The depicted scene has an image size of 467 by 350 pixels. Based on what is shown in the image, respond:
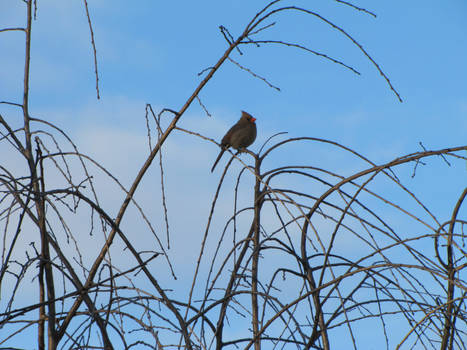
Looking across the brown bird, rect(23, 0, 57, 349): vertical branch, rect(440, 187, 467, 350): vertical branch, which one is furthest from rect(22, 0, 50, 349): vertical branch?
the brown bird

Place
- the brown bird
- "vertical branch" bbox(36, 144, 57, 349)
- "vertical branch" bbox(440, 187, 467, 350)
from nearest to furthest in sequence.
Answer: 1. "vertical branch" bbox(440, 187, 467, 350)
2. "vertical branch" bbox(36, 144, 57, 349)
3. the brown bird

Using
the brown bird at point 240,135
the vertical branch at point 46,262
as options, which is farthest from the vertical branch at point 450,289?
the brown bird at point 240,135

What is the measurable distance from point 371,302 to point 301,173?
59 centimetres

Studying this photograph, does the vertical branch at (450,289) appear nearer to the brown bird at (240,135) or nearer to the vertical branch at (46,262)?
the vertical branch at (46,262)

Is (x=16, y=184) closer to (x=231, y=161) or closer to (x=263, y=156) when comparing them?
(x=231, y=161)

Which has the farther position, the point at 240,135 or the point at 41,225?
the point at 240,135

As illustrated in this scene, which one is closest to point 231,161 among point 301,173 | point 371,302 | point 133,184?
point 301,173

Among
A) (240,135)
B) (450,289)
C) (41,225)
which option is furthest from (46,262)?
(240,135)

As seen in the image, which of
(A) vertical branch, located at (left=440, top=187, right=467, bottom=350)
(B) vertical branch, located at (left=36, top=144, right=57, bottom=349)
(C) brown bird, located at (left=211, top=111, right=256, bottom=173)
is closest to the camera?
(A) vertical branch, located at (left=440, top=187, right=467, bottom=350)

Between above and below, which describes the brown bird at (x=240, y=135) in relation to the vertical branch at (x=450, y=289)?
above

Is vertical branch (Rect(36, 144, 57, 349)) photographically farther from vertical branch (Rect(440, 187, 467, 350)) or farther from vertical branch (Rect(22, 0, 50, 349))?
vertical branch (Rect(440, 187, 467, 350))

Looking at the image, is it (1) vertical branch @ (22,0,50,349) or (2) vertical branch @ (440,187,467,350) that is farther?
(1) vertical branch @ (22,0,50,349)

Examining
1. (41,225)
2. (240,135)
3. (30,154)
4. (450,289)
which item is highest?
(240,135)

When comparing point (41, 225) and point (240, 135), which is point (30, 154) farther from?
point (240, 135)
